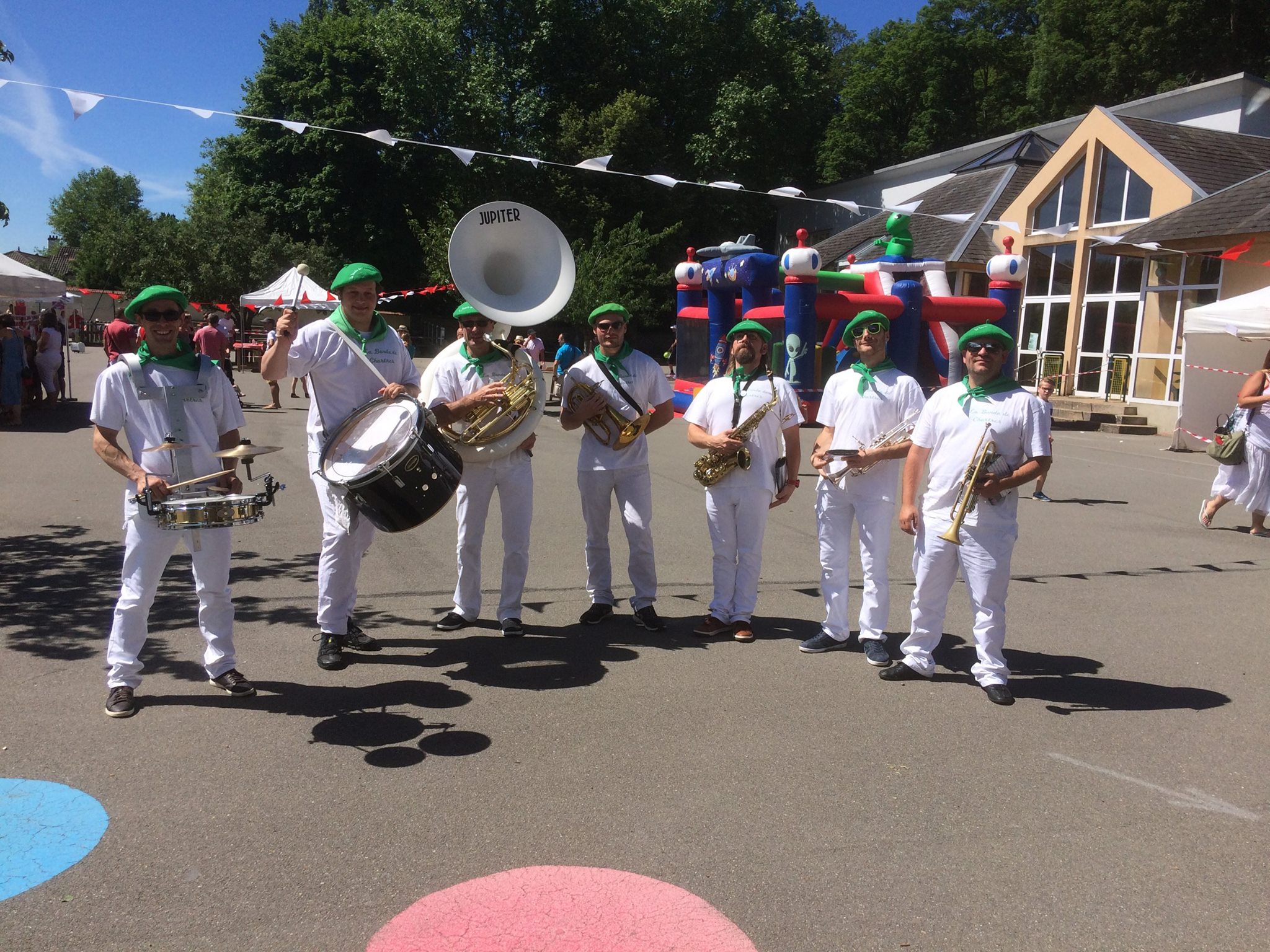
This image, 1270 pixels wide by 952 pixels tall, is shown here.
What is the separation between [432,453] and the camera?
459 cm

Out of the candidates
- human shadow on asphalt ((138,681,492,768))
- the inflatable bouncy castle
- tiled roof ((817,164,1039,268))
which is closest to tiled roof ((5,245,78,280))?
tiled roof ((817,164,1039,268))

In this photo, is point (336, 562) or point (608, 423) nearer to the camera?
point (336, 562)

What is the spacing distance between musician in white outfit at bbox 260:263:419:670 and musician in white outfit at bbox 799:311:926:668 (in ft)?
7.93

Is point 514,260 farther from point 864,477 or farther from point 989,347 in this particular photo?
point 989,347

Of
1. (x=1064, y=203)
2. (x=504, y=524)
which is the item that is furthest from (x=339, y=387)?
(x=1064, y=203)

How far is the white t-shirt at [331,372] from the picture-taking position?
489cm

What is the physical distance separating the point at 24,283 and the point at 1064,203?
21594 millimetres

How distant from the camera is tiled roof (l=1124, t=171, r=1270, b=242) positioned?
1661cm

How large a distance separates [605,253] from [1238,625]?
26.1m

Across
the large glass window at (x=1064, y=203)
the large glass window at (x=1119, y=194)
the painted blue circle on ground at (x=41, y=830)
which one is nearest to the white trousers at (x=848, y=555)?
the painted blue circle on ground at (x=41, y=830)

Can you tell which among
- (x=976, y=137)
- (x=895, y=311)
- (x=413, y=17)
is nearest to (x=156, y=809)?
(x=895, y=311)

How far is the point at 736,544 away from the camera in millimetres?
5684

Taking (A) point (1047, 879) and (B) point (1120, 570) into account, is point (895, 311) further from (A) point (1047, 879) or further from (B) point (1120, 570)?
(A) point (1047, 879)

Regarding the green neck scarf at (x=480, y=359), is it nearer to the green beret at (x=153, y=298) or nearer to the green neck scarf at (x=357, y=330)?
the green neck scarf at (x=357, y=330)
